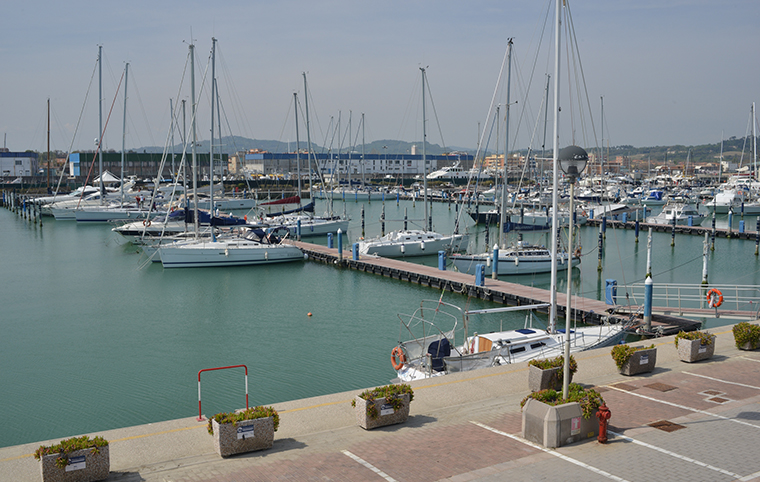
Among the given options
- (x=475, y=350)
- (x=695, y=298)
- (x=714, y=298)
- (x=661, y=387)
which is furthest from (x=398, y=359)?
(x=695, y=298)

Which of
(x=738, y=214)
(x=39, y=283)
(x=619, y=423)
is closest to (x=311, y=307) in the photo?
(x=39, y=283)

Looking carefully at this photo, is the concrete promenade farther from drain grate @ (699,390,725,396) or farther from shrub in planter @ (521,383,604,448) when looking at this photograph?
shrub in planter @ (521,383,604,448)

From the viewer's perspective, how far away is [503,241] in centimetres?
4606

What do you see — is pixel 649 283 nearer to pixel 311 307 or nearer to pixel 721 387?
pixel 721 387

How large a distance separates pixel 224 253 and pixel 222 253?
0.15 m

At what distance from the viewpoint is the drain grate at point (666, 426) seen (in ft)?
46.6

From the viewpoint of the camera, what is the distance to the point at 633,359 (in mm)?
18188

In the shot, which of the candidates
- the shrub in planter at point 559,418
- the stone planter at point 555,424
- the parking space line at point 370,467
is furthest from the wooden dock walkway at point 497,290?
the parking space line at point 370,467

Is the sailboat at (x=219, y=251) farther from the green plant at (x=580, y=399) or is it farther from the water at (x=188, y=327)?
the green plant at (x=580, y=399)

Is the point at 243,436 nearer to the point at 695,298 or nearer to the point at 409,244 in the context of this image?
the point at 695,298

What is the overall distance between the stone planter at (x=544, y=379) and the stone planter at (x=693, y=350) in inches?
212

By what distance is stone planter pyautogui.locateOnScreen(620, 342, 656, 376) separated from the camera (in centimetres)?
1819

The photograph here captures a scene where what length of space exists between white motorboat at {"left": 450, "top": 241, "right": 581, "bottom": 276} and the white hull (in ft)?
48.4

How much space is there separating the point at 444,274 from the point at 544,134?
102 ft
